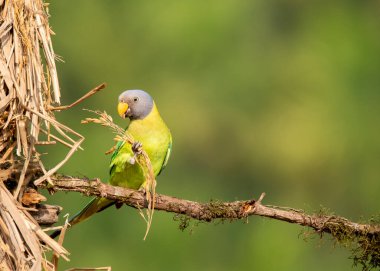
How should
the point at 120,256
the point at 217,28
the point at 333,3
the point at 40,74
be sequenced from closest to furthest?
1. the point at 40,74
2. the point at 120,256
3. the point at 217,28
4. the point at 333,3

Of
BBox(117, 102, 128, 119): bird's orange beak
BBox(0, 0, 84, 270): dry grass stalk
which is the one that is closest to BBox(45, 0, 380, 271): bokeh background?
BBox(117, 102, 128, 119): bird's orange beak

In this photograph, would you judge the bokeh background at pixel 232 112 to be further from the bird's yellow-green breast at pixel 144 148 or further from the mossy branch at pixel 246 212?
the mossy branch at pixel 246 212

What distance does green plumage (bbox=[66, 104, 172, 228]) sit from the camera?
6863 millimetres

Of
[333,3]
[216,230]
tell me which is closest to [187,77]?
[216,230]

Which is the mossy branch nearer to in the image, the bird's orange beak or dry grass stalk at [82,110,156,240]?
dry grass stalk at [82,110,156,240]

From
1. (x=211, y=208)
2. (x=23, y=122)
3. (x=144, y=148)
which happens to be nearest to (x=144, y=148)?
(x=144, y=148)

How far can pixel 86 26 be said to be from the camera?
22.5m

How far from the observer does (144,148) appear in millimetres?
7141

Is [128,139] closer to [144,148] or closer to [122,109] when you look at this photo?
[144,148]

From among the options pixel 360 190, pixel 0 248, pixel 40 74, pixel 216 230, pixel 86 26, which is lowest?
pixel 0 248

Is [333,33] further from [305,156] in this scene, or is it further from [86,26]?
[86,26]

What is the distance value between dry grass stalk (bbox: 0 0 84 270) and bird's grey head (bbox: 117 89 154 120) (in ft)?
5.12

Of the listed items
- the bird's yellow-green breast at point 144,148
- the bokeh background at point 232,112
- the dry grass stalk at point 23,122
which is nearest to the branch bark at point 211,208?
the dry grass stalk at point 23,122

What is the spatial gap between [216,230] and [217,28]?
5766mm
